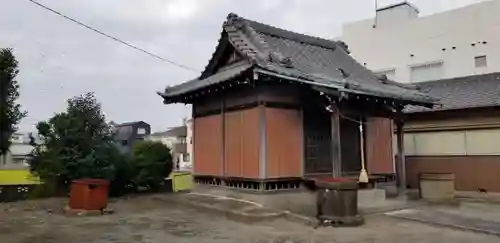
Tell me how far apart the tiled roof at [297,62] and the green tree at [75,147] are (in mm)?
2557

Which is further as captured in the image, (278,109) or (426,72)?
(426,72)

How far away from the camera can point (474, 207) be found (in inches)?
432

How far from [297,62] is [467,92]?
23.1 feet

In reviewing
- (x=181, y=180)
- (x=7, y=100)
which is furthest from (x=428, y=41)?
(x=7, y=100)

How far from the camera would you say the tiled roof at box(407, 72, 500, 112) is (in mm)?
13488

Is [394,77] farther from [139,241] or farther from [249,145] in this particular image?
[139,241]

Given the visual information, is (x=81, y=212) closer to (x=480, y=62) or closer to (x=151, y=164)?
(x=151, y=164)

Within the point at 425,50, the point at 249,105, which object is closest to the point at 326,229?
the point at 249,105

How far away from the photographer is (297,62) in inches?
440

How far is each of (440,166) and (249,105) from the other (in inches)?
299

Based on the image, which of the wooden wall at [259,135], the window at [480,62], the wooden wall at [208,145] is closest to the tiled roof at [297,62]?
the wooden wall at [259,135]

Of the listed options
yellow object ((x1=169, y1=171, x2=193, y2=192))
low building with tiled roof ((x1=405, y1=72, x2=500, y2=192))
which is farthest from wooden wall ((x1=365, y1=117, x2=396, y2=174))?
yellow object ((x1=169, y1=171, x2=193, y2=192))

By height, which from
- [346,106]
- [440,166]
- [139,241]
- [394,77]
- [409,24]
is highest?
[409,24]

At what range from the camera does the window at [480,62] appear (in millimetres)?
19475
